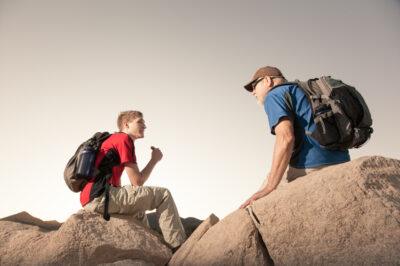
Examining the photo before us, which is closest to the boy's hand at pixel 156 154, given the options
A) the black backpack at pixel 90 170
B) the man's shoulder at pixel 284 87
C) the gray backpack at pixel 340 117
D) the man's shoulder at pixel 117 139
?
the man's shoulder at pixel 117 139

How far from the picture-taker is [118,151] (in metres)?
5.06

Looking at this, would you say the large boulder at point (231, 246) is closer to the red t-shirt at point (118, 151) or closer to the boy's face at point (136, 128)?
the red t-shirt at point (118, 151)

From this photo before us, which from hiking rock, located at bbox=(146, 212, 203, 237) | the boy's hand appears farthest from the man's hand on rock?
the boy's hand

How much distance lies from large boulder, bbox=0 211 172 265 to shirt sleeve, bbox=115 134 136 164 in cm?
82

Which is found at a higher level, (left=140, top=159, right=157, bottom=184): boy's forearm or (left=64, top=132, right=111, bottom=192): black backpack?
(left=64, top=132, right=111, bottom=192): black backpack

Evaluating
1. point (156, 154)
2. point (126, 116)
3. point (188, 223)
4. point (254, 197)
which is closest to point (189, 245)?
point (254, 197)

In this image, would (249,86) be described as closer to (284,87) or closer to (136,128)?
(284,87)

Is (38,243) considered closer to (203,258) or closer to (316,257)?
(203,258)

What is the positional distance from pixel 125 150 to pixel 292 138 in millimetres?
2316

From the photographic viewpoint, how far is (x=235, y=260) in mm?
3328

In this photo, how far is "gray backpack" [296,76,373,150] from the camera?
3729 mm

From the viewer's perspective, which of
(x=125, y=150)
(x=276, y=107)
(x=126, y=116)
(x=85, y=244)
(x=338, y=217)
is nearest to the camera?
→ (x=338, y=217)

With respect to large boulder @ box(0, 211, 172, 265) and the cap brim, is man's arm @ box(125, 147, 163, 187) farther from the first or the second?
the cap brim

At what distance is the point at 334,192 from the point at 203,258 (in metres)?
1.34
